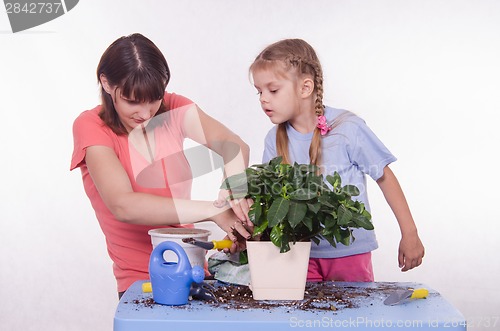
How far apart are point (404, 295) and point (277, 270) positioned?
0.85 ft

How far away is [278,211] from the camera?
1371 millimetres

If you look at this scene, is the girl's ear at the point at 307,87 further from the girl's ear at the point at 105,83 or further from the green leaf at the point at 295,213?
the green leaf at the point at 295,213

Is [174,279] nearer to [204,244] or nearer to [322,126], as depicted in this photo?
[204,244]

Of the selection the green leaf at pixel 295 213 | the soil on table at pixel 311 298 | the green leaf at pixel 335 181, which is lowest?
the soil on table at pixel 311 298

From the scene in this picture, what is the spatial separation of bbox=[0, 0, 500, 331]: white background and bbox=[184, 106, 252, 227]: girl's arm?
1.18 meters

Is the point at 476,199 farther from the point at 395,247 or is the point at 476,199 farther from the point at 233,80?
the point at 233,80

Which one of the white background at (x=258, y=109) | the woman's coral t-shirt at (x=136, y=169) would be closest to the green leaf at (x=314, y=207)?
the woman's coral t-shirt at (x=136, y=169)

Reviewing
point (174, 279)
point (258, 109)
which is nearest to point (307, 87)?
point (174, 279)

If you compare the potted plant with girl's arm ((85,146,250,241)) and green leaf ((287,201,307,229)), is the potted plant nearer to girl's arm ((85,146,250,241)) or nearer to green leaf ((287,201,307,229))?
green leaf ((287,201,307,229))

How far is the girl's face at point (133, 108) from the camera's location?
1893 millimetres

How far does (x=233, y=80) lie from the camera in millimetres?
3314

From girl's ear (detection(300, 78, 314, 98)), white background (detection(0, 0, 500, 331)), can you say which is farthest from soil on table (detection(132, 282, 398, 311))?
white background (detection(0, 0, 500, 331))

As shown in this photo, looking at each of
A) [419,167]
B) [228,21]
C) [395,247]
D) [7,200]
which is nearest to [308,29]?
[228,21]

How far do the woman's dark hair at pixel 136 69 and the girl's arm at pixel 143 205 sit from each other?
19 cm
